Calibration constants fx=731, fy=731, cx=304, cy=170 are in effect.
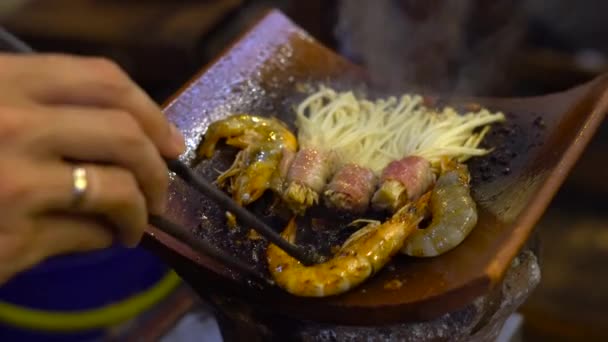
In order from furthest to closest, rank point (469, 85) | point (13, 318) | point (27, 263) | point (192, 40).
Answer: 1. point (469, 85)
2. point (192, 40)
3. point (13, 318)
4. point (27, 263)

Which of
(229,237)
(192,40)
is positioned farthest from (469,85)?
(229,237)

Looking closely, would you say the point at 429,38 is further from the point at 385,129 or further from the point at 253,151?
the point at 253,151

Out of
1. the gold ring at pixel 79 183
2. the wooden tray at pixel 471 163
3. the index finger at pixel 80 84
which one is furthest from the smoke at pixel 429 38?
the gold ring at pixel 79 183

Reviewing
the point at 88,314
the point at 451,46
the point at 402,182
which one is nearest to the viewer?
the point at 402,182

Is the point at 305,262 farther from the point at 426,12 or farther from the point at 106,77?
the point at 426,12

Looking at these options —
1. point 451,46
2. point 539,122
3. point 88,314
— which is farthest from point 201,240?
point 451,46
